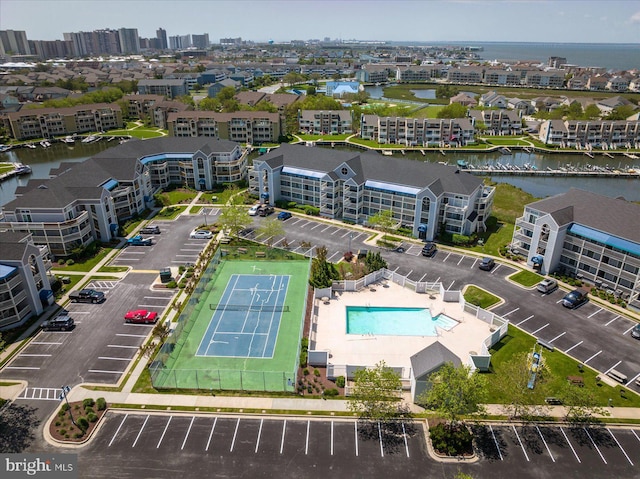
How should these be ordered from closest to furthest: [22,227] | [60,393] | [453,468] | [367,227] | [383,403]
→ 1. [453,468]
2. [383,403]
3. [60,393]
4. [22,227]
5. [367,227]

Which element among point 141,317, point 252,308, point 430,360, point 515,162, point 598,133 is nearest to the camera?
point 430,360

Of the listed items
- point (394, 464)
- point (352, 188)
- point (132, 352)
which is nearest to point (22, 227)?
point (132, 352)

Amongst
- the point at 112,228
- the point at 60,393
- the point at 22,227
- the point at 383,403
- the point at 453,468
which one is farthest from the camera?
the point at 112,228

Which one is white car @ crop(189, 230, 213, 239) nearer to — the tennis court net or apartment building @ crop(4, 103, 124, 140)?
the tennis court net

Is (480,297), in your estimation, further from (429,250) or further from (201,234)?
(201,234)

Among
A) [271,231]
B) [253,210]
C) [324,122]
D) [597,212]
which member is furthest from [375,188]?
[324,122]

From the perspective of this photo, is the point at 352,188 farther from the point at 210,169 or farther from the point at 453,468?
the point at 453,468

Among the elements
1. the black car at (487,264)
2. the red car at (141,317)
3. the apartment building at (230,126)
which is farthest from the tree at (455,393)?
the apartment building at (230,126)

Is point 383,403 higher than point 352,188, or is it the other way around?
point 352,188
